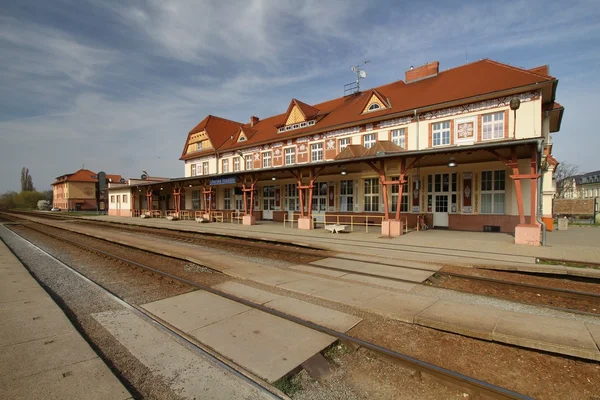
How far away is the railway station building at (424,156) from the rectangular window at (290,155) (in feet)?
0.31

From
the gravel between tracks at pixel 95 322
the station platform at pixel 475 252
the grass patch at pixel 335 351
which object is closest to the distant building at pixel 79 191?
the gravel between tracks at pixel 95 322

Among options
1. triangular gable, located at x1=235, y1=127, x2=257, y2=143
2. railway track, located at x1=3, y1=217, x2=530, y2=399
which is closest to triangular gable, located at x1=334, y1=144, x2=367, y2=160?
triangular gable, located at x1=235, y1=127, x2=257, y2=143

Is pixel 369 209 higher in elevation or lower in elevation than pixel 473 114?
lower

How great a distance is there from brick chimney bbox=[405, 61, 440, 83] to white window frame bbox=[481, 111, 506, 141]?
837 cm

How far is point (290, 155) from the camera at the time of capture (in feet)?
93.9

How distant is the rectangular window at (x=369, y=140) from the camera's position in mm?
22484

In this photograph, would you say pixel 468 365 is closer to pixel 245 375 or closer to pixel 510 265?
pixel 245 375

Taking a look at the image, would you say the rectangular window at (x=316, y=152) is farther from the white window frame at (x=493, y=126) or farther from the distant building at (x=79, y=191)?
the distant building at (x=79, y=191)

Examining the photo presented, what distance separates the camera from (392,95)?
24.2m

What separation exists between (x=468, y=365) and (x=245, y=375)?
2.70 metres

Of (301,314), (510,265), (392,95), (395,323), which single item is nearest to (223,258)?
(301,314)

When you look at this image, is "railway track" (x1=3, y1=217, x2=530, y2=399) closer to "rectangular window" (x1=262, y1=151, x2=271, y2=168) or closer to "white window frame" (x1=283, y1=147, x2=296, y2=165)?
"white window frame" (x1=283, y1=147, x2=296, y2=165)

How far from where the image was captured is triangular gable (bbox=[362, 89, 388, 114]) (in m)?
22.6

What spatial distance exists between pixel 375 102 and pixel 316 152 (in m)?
6.45
